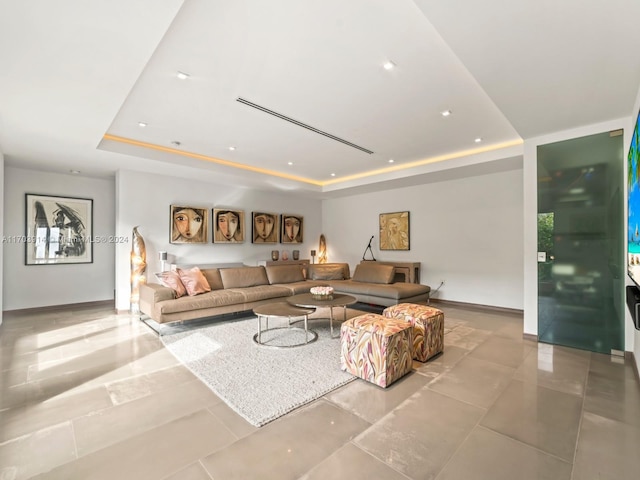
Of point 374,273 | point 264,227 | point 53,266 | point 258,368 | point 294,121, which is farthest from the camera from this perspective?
point 264,227

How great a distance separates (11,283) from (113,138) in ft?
10.8

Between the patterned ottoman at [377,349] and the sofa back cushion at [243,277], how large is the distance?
315 centimetres

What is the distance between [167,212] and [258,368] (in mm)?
3928

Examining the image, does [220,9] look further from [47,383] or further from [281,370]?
[47,383]

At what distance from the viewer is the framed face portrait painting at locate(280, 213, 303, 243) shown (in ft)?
24.7

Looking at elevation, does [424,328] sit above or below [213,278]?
below

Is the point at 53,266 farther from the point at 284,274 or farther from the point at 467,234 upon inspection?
the point at 467,234

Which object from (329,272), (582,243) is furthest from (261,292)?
(582,243)

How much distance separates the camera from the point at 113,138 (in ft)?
14.0

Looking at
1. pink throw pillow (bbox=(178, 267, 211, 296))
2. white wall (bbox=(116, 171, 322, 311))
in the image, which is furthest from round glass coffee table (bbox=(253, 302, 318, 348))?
white wall (bbox=(116, 171, 322, 311))

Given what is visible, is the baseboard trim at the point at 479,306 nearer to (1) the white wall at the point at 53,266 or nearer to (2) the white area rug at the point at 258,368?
(2) the white area rug at the point at 258,368

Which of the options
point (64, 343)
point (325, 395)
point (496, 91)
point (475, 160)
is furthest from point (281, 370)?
point (475, 160)

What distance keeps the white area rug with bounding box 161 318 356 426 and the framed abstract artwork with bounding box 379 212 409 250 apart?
326cm

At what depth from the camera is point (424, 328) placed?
3.11 meters
